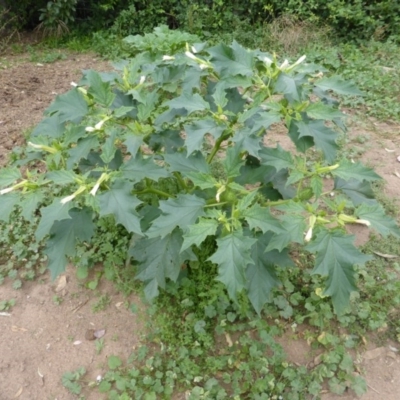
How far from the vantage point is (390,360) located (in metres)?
2.49

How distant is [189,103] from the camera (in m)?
2.17

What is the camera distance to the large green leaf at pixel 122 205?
187 centimetres

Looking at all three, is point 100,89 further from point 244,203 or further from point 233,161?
point 244,203

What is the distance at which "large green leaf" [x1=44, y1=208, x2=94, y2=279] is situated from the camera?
7.12ft

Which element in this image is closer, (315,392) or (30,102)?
(315,392)

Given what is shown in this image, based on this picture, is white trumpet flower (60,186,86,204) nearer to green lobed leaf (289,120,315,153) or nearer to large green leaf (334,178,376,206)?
green lobed leaf (289,120,315,153)

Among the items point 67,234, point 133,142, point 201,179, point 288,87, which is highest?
point 288,87

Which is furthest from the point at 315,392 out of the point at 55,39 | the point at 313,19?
the point at 55,39

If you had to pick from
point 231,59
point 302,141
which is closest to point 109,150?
point 231,59

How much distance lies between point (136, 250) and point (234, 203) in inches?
27.6

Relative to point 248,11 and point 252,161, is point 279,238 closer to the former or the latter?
point 252,161

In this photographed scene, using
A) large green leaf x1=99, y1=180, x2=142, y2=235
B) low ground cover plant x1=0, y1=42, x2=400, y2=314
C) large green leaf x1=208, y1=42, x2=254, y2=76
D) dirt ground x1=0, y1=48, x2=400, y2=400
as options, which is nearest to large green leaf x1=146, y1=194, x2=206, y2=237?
low ground cover plant x1=0, y1=42, x2=400, y2=314

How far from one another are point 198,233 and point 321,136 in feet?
2.41

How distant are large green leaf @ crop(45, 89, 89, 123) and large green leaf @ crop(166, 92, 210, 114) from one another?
45 centimetres
